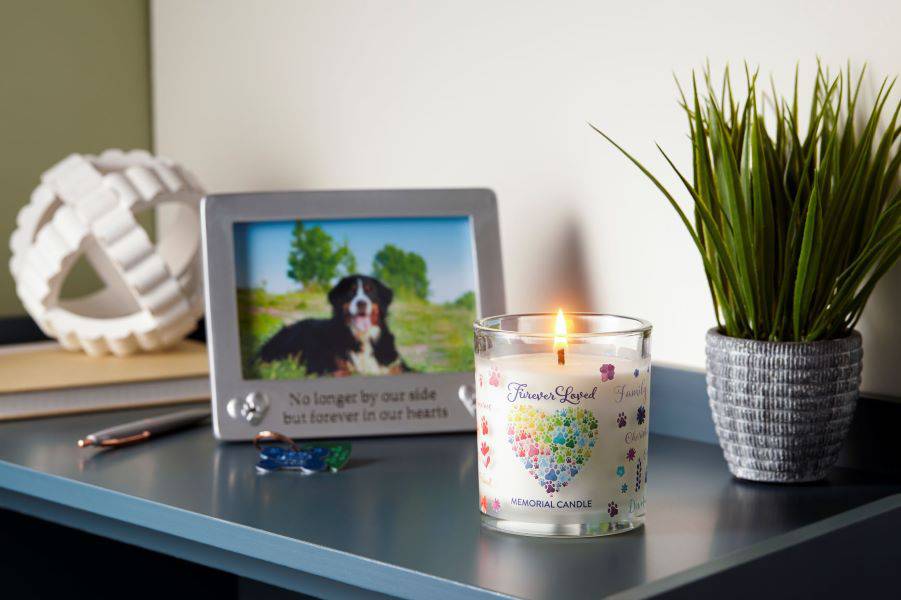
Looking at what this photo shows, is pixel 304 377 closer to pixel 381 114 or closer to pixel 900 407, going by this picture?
pixel 381 114

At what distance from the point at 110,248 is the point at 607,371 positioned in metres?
0.61

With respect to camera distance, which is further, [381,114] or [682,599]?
[381,114]

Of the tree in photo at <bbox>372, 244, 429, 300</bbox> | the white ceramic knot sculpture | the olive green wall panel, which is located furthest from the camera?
the olive green wall panel

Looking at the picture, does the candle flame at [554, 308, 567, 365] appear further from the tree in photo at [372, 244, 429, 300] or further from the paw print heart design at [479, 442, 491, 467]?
the tree in photo at [372, 244, 429, 300]

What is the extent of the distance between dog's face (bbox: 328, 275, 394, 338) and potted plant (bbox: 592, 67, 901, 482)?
0.29 meters

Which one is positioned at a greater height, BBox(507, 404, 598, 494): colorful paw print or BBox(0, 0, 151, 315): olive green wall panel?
BBox(0, 0, 151, 315): olive green wall panel

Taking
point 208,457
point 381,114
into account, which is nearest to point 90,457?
point 208,457

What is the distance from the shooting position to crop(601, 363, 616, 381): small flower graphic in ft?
2.09

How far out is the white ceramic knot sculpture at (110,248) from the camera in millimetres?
1072

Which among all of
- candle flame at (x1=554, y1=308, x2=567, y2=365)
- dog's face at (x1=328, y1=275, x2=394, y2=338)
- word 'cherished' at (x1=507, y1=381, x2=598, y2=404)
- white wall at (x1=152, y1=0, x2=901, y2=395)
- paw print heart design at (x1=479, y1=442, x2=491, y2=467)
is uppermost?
white wall at (x1=152, y1=0, x2=901, y2=395)

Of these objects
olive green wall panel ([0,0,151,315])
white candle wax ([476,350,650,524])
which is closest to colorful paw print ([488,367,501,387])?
white candle wax ([476,350,650,524])

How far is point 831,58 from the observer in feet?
2.54

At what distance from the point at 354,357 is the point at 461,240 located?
0.45 feet

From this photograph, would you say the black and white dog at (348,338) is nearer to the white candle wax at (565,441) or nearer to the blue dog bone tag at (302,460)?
the blue dog bone tag at (302,460)
